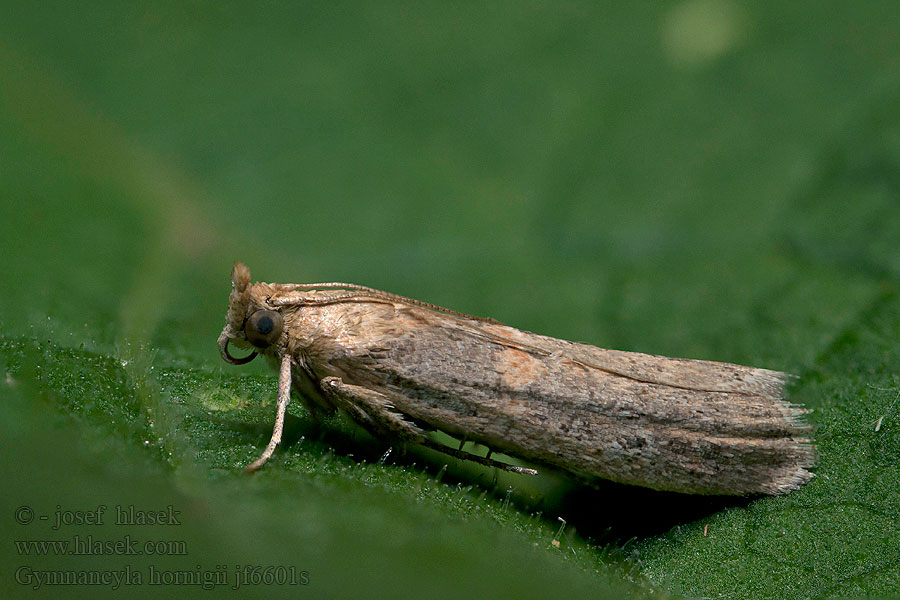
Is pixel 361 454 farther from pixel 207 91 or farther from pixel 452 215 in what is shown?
pixel 207 91

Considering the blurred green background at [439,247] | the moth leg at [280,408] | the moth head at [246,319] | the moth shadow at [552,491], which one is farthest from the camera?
the moth head at [246,319]

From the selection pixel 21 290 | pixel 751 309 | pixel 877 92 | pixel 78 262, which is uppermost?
pixel 877 92

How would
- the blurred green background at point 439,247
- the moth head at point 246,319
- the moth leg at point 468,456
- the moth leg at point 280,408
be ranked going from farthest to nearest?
the moth head at point 246,319 → the moth leg at point 468,456 → the moth leg at point 280,408 → the blurred green background at point 439,247

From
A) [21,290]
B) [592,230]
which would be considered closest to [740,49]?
[592,230]

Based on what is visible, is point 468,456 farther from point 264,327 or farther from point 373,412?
point 264,327

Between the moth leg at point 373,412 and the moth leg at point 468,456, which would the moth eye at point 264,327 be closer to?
the moth leg at point 373,412

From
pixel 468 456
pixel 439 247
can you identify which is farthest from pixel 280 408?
pixel 439 247

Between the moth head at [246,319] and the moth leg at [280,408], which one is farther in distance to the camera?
the moth head at [246,319]

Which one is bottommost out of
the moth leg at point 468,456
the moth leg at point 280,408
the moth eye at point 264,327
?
the moth leg at point 280,408

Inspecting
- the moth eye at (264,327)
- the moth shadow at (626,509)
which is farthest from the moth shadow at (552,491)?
the moth eye at (264,327)
